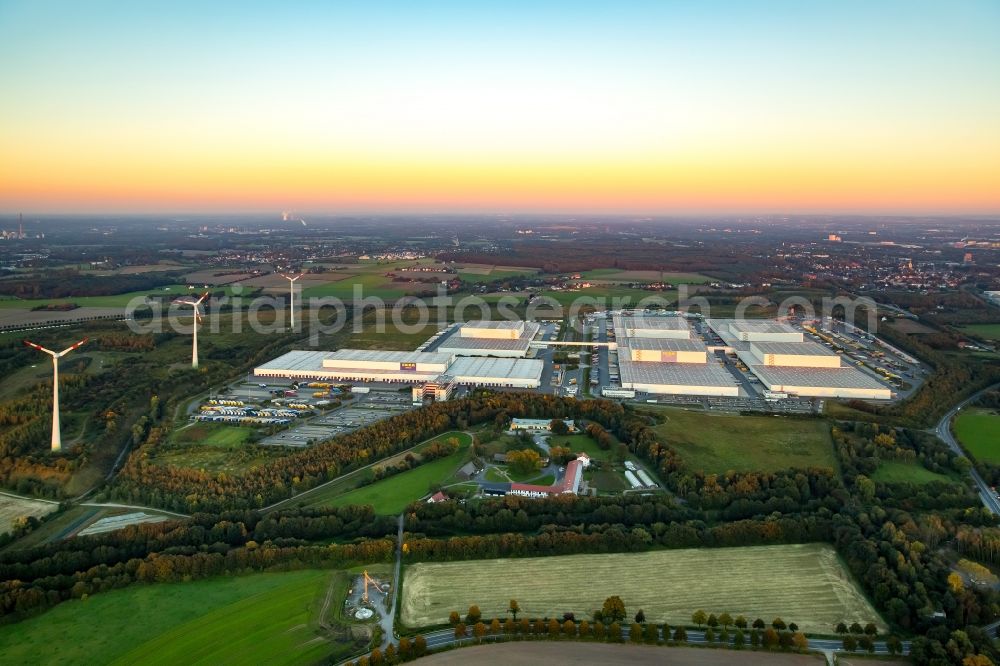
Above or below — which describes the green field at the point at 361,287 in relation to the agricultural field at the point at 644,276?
below

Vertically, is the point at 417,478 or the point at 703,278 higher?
the point at 703,278

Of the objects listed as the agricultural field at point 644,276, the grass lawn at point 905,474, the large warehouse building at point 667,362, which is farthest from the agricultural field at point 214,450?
the agricultural field at point 644,276

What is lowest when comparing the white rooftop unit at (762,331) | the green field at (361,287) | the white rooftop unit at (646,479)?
the white rooftop unit at (646,479)

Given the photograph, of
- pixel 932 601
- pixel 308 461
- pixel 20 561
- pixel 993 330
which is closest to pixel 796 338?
pixel 993 330

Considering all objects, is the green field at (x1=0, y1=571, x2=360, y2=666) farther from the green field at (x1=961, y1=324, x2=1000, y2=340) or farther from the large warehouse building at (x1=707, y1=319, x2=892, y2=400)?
the green field at (x1=961, y1=324, x2=1000, y2=340)

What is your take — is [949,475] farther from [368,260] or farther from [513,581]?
[368,260]

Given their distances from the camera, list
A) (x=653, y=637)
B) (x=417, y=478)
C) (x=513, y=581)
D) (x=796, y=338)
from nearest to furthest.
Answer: (x=653, y=637)
(x=513, y=581)
(x=417, y=478)
(x=796, y=338)

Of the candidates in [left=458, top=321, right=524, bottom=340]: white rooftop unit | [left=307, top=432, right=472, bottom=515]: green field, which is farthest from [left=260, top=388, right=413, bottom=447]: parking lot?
[left=458, top=321, right=524, bottom=340]: white rooftop unit

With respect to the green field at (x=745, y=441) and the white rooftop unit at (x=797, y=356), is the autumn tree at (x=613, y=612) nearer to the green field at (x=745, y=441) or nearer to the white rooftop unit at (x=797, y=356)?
the green field at (x=745, y=441)
